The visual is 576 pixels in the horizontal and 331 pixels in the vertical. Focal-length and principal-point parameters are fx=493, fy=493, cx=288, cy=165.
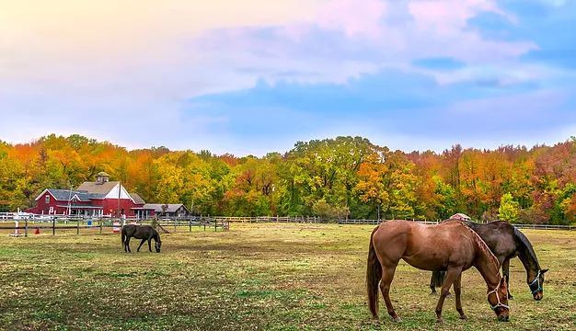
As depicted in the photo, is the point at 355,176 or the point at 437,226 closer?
the point at 437,226

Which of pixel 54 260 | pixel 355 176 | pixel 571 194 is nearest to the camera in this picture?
pixel 54 260

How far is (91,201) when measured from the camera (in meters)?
74.4

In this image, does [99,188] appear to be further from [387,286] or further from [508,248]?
[387,286]

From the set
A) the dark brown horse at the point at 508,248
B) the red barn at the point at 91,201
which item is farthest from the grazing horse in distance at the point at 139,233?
the red barn at the point at 91,201

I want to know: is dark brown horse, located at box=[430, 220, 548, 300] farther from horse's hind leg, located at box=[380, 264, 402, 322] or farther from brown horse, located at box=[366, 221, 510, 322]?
horse's hind leg, located at box=[380, 264, 402, 322]

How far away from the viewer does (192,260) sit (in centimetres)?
1902

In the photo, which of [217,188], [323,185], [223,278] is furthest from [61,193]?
[223,278]

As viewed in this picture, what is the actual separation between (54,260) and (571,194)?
63944 millimetres

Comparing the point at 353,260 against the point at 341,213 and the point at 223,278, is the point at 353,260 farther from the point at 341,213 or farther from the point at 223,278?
the point at 341,213

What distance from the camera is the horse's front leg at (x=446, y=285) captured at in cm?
905

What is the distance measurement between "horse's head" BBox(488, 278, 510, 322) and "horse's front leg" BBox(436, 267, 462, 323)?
2.42 ft

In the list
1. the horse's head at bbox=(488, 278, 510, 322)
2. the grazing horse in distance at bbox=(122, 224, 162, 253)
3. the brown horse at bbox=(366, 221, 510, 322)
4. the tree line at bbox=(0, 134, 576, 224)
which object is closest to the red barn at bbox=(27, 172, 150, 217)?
the tree line at bbox=(0, 134, 576, 224)

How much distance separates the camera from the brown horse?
30.3 feet

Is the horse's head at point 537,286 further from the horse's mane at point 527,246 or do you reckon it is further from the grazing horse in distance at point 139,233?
the grazing horse in distance at point 139,233
